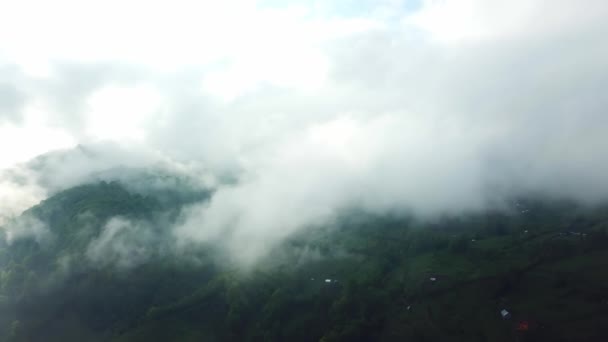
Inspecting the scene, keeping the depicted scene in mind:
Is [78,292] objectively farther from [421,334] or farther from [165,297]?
[421,334]

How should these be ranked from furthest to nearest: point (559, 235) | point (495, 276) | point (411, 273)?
point (559, 235), point (411, 273), point (495, 276)

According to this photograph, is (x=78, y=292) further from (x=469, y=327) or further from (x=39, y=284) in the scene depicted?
(x=469, y=327)

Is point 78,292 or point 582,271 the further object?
point 78,292

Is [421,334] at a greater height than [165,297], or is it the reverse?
[165,297]

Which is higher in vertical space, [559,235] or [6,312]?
[6,312]

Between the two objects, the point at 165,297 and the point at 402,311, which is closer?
the point at 402,311

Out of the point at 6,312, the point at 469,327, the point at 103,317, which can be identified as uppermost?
the point at 6,312

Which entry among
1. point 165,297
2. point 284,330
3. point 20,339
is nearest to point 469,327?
point 284,330

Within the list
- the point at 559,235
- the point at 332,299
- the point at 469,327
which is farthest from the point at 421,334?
the point at 559,235

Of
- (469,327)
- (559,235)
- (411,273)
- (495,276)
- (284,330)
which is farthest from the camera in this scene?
(559,235)
